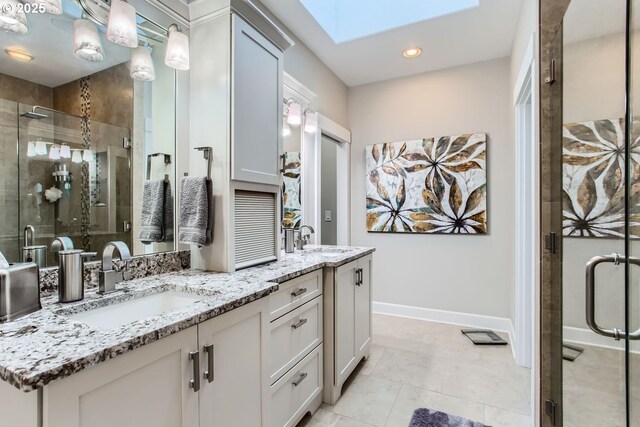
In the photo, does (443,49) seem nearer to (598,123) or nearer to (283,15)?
(283,15)

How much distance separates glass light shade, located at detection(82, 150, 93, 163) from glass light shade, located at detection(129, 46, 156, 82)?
0.46 m

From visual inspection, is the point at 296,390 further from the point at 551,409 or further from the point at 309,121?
the point at 309,121

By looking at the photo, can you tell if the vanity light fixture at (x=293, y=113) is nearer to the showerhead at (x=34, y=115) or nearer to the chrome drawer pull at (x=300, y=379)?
the showerhead at (x=34, y=115)

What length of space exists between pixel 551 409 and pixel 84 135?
102 inches

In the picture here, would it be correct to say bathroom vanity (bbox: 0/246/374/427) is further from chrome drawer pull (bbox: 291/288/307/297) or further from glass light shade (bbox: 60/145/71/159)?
glass light shade (bbox: 60/145/71/159)

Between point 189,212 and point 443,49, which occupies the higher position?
point 443,49

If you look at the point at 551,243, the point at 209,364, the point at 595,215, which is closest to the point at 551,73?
the point at 595,215

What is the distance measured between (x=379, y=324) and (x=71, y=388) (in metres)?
2.99

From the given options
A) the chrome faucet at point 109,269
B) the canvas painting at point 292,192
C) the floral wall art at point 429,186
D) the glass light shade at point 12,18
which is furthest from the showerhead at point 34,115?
the floral wall art at point 429,186

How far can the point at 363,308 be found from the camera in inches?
95.3

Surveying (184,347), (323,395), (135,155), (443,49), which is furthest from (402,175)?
(184,347)

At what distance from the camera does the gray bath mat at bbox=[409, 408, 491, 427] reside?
177cm

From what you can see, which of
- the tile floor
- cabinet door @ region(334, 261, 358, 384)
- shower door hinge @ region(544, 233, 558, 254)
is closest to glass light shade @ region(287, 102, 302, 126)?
cabinet door @ region(334, 261, 358, 384)

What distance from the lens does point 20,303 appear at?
974 mm
